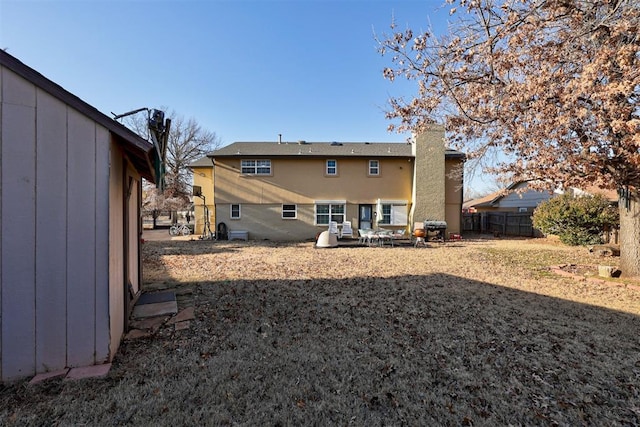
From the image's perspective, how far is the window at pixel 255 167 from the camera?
18.4m

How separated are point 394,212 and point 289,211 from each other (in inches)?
258

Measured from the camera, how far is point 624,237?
24.7 feet

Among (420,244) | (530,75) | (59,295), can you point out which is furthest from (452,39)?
(420,244)

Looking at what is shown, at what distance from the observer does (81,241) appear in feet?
10.7

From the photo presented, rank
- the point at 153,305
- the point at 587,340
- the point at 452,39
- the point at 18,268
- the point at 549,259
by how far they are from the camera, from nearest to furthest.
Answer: the point at 18,268 → the point at 587,340 → the point at 153,305 → the point at 452,39 → the point at 549,259

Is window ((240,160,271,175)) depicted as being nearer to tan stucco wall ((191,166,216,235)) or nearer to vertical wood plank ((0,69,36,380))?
tan stucco wall ((191,166,216,235))

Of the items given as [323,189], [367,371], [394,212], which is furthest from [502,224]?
[367,371]

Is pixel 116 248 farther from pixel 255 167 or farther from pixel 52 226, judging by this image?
pixel 255 167

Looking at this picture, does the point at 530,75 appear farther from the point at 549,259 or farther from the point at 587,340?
the point at 549,259

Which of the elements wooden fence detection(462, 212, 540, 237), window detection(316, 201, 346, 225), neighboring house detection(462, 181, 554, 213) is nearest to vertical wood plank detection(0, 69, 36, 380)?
window detection(316, 201, 346, 225)

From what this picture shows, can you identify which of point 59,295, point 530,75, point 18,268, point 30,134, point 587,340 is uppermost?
point 530,75

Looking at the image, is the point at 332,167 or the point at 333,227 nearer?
the point at 333,227

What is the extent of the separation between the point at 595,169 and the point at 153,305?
9.95 meters

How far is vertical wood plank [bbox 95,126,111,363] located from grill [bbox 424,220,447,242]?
52.8 ft
